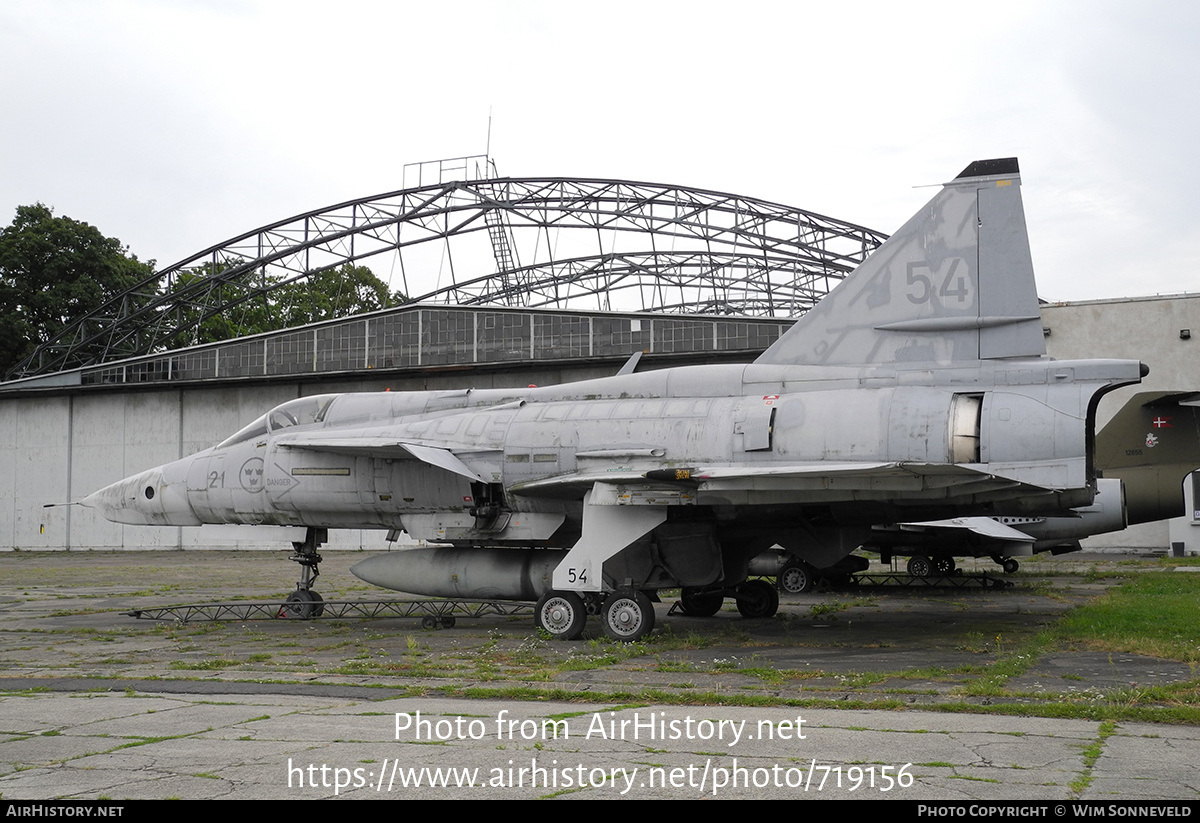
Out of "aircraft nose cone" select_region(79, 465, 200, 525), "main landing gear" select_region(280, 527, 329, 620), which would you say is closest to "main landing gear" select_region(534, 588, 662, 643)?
"main landing gear" select_region(280, 527, 329, 620)

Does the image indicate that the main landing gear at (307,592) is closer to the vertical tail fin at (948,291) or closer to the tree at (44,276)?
the vertical tail fin at (948,291)

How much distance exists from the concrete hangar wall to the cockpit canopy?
18396 millimetres

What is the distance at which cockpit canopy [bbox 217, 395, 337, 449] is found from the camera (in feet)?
49.3

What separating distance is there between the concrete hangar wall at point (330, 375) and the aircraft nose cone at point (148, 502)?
1948cm

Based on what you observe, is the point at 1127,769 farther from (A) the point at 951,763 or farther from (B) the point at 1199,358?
(B) the point at 1199,358

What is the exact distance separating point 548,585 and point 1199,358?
2605 centimetres

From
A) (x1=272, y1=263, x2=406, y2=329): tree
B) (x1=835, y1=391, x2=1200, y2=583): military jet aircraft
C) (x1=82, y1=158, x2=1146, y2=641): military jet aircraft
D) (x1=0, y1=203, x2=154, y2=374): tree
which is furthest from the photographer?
(x1=272, y1=263, x2=406, y2=329): tree

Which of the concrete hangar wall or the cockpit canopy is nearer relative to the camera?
the cockpit canopy

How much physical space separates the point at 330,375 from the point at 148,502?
71.1 feet

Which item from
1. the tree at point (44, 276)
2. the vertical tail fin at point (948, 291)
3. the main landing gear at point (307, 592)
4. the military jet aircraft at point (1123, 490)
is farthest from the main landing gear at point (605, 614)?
the tree at point (44, 276)

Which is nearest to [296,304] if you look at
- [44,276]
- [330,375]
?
[44,276]

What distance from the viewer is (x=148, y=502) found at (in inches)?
599

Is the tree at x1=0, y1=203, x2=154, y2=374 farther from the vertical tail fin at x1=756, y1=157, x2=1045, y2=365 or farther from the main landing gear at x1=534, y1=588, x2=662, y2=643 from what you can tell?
the vertical tail fin at x1=756, y1=157, x2=1045, y2=365
